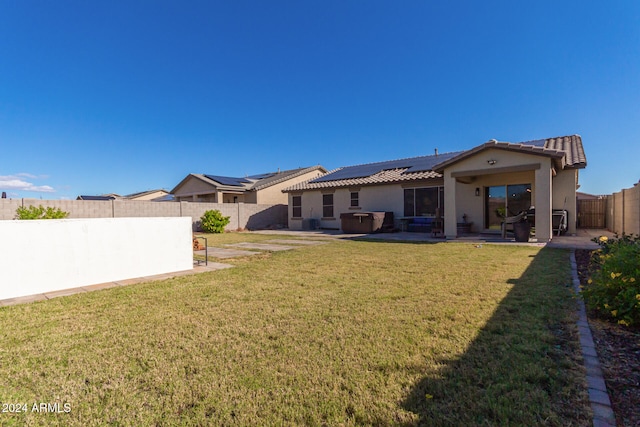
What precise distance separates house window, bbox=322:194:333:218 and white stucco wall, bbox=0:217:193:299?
13.4m

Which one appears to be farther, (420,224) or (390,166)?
(390,166)

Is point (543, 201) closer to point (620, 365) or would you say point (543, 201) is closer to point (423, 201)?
point (423, 201)

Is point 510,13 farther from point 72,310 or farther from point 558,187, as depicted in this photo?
point 72,310

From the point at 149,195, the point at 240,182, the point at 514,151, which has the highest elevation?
the point at 240,182

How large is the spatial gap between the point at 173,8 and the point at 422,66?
12167mm

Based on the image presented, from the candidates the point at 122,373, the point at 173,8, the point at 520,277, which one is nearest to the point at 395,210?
the point at 520,277

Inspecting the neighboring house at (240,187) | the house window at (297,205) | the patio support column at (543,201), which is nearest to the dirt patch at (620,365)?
the patio support column at (543,201)

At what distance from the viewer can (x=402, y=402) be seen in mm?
2002

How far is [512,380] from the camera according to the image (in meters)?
2.21

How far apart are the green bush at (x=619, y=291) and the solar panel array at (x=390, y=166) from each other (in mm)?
13286

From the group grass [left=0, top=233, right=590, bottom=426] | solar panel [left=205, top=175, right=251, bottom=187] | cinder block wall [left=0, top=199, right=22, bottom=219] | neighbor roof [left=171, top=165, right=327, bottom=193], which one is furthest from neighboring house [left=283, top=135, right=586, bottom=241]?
cinder block wall [left=0, top=199, right=22, bottom=219]

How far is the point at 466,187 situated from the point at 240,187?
1748 cm

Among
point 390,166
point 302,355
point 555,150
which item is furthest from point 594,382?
point 390,166

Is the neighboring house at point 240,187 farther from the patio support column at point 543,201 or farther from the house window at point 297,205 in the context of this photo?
the patio support column at point 543,201
